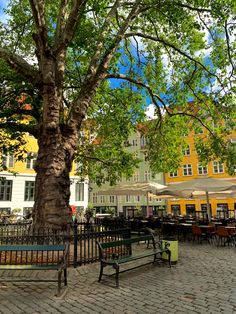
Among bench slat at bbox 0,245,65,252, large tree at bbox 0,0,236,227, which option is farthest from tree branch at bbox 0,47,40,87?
bench slat at bbox 0,245,65,252

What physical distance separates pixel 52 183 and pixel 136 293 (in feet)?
16.0

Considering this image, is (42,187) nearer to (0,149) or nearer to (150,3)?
(0,149)

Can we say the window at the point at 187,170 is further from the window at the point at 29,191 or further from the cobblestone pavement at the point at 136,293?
the cobblestone pavement at the point at 136,293

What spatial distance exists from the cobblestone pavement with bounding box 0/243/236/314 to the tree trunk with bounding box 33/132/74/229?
7.61ft

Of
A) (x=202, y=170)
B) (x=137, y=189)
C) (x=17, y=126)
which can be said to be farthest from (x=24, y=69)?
(x=202, y=170)

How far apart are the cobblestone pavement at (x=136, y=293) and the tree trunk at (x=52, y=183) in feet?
7.61

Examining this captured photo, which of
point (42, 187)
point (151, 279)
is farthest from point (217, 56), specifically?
point (151, 279)

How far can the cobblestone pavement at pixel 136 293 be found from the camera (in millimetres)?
4383

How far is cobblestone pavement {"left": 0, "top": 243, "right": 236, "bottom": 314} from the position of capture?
→ 14.4 ft

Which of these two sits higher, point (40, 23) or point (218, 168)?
point (40, 23)

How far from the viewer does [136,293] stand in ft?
16.9

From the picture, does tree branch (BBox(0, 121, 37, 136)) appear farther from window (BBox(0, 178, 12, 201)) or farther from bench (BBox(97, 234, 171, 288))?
window (BBox(0, 178, 12, 201))

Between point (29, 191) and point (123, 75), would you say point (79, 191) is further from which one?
point (123, 75)

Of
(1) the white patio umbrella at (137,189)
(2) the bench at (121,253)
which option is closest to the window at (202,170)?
(1) the white patio umbrella at (137,189)
